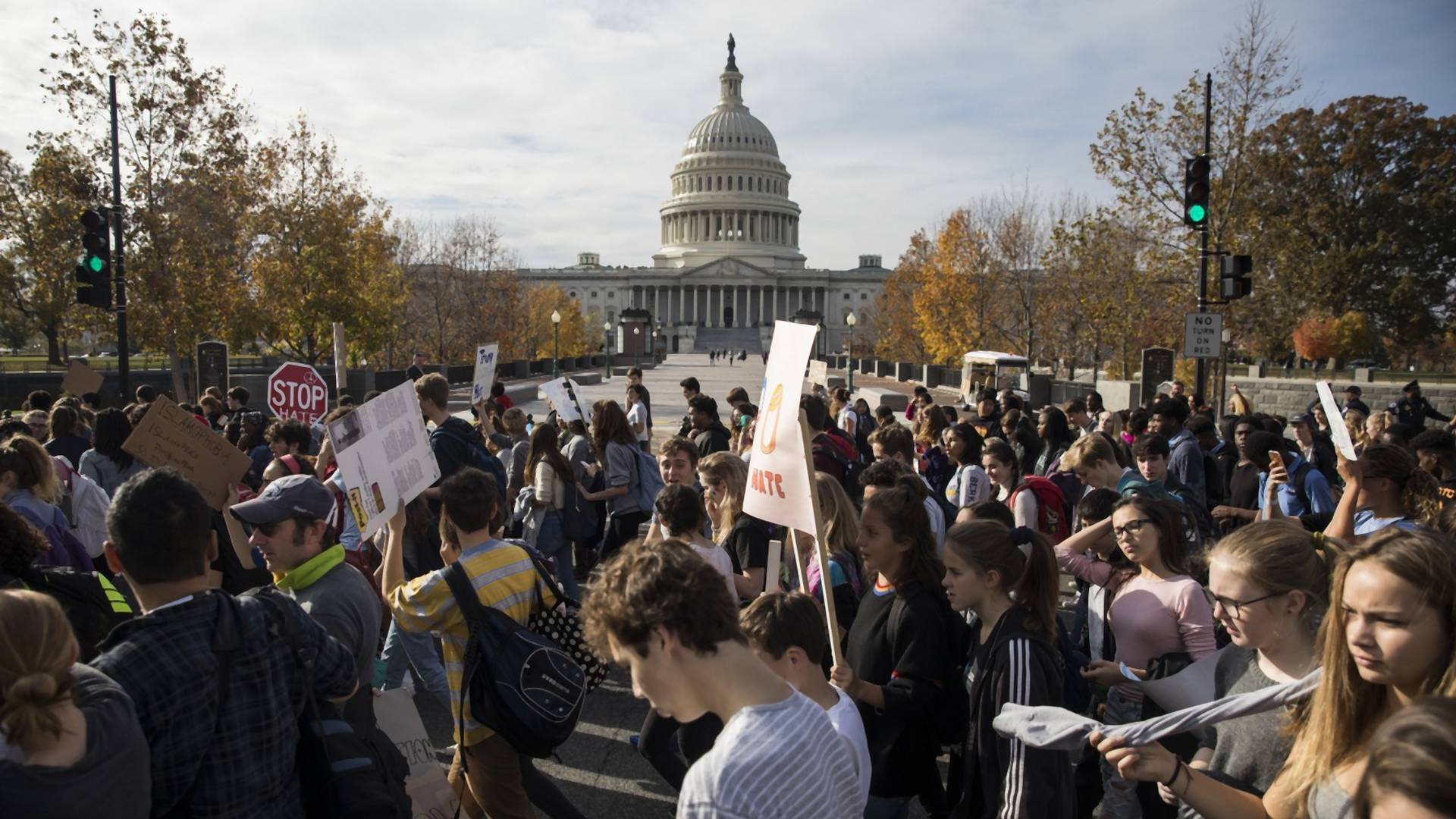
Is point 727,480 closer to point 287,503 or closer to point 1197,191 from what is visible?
point 287,503

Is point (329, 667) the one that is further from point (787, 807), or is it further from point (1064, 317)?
point (1064, 317)

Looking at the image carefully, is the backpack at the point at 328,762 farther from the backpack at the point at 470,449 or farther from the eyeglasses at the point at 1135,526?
the backpack at the point at 470,449

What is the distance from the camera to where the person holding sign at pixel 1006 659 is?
9.67 feet

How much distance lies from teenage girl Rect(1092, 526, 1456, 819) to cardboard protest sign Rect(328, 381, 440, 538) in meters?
3.20

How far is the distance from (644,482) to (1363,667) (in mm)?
6290

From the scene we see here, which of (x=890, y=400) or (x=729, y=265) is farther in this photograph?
(x=729, y=265)

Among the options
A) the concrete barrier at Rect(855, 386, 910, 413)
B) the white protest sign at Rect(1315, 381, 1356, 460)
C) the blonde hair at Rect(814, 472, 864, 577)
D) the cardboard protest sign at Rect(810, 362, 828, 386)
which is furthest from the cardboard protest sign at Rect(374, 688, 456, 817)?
the concrete barrier at Rect(855, 386, 910, 413)

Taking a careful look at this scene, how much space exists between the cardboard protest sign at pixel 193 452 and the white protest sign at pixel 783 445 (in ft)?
8.59

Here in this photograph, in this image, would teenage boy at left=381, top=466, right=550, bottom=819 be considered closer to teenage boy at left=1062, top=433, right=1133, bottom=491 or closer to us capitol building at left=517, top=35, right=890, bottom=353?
teenage boy at left=1062, top=433, right=1133, bottom=491

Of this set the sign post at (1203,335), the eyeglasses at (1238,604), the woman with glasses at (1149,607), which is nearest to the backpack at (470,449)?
the woman with glasses at (1149,607)

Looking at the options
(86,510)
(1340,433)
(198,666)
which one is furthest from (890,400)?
(198,666)

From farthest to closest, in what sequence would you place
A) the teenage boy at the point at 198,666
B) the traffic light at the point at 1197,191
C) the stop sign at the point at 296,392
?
1. the traffic light at the point at 1197,191
2. the stop sign at the point at 296,392
3. the teenage boy at the point at 198,666

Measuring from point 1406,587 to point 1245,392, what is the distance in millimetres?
30888

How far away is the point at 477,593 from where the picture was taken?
3844mm
